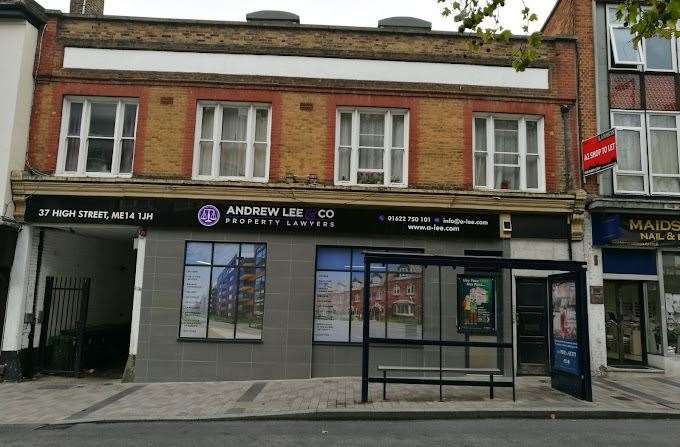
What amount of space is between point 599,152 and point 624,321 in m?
4.36

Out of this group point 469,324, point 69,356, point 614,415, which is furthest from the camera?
point 69,356

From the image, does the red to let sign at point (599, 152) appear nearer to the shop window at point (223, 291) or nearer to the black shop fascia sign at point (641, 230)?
the black shop fascia sign at point (641, 230)

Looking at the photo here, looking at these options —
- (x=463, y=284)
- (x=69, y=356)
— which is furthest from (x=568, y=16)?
(x=69, y=356)

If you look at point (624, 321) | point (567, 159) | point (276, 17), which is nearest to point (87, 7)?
point (276, 17)

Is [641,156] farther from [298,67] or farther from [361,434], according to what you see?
[361,434]

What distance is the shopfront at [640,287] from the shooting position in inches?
502

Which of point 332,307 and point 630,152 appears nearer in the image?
point 332,307

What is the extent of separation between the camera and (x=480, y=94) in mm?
12977

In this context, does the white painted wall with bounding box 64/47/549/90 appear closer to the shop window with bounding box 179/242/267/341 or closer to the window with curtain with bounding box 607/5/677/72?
the window with curtain with bounding box 607/5/677/72

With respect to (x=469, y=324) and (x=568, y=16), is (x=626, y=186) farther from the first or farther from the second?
(x=469, y=324)

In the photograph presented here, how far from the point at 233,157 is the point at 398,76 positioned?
14.5ft

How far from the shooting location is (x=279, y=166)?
41.3 ft

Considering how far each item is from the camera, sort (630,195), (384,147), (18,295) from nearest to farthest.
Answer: (18,295) → (384,147) → (630,195)

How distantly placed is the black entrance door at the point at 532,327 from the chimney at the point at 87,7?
1307 cm
